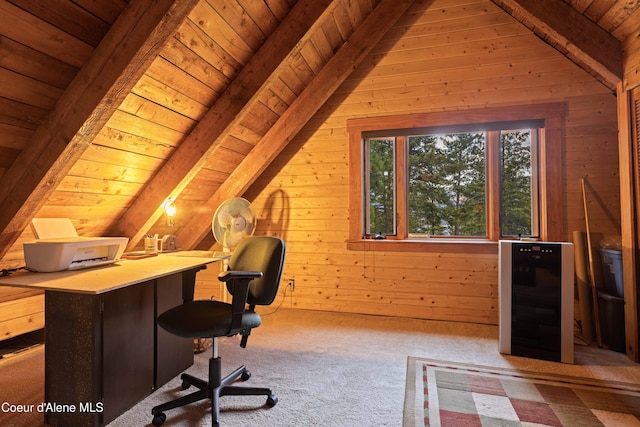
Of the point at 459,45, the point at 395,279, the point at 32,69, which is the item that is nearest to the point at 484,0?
the point at 459,45

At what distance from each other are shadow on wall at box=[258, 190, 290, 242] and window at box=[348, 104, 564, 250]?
2.68 feet

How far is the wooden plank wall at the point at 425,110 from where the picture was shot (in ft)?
9.84

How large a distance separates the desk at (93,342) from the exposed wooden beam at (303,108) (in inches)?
65.3

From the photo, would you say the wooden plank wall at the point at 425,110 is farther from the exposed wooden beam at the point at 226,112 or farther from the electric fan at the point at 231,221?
the exposed wooden beam at the point at 226,112

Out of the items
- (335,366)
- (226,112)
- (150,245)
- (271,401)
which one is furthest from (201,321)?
(226,112)

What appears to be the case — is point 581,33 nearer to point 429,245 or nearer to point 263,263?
point 429,245

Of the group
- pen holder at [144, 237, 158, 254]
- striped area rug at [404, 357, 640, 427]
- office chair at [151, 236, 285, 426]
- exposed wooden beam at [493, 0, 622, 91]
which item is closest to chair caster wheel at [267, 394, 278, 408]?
office chair at [151, 236, 285, 426]

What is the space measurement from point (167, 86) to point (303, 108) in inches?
58.7

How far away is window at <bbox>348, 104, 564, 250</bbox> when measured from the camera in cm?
312

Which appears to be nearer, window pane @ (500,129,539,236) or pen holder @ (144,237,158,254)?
pen holder @ (144,237,158,254)

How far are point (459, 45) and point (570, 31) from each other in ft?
3.28

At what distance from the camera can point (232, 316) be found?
1670 millimetres

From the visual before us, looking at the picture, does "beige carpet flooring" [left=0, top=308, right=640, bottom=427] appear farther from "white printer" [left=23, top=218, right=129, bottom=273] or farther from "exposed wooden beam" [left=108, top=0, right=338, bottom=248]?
"exposed wooden beam" [left=108, top=0, right=338, bottom=248]

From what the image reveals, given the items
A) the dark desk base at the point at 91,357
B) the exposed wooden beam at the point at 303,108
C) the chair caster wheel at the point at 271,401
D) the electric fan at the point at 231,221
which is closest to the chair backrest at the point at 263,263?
the chair caster wheel at the point at 271,401
